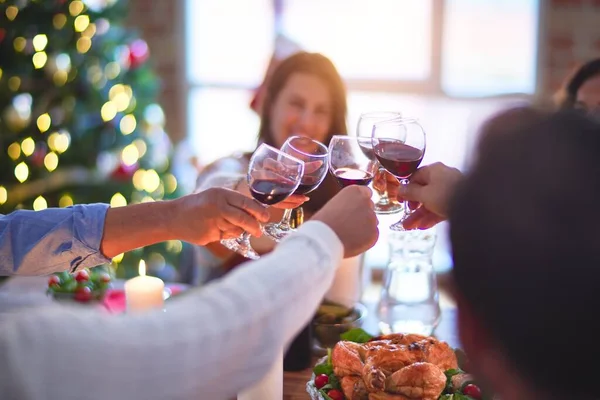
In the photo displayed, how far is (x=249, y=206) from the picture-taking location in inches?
48.4

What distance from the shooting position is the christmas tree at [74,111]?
2.85 meters

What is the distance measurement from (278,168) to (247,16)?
315cm

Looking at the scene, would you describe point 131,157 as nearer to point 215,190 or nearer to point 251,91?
point 251,91

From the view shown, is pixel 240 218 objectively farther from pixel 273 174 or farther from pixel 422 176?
pixel 422 176

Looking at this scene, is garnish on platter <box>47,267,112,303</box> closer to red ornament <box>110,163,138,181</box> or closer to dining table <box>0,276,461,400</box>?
dining table <box>0,276,461,400</box>

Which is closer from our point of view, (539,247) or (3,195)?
(539,247)

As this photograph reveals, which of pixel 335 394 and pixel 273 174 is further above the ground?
pixel 273 174

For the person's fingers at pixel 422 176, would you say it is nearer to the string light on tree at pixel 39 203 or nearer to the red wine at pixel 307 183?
the red wine at pixel 307 183

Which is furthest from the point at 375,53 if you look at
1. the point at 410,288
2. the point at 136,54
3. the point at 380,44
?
the point at 410,288

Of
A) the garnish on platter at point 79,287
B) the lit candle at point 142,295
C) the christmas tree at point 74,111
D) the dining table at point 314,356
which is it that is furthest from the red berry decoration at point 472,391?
the christmas tree at point 74,111

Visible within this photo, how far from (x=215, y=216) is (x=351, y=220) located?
1.29 feet

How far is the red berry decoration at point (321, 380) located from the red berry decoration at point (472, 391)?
23 cm

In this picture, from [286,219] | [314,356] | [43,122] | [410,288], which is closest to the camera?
[286,219]

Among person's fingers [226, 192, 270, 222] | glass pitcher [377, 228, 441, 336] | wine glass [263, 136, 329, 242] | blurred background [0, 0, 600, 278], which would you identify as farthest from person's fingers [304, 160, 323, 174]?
blurred background [0, 0, 600, 278]
